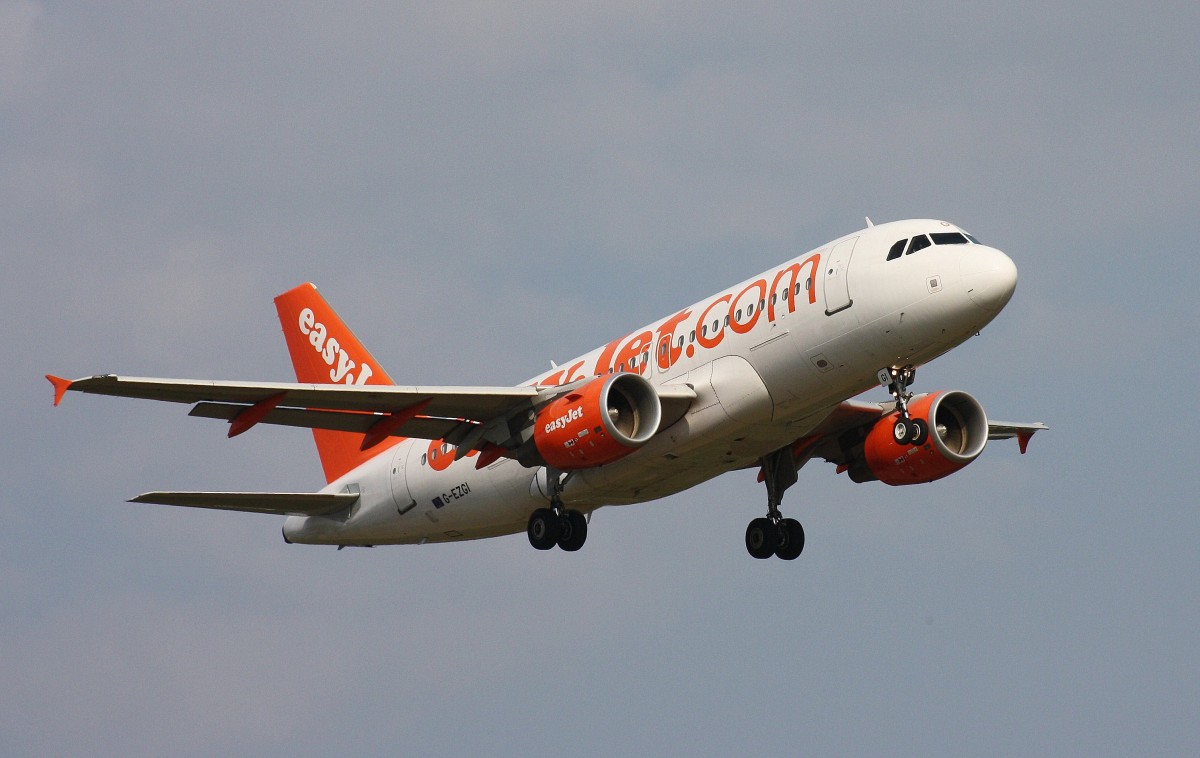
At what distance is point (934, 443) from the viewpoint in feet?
133

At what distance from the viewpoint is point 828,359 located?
118 ft

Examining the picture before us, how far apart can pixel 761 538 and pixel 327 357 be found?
13478 mm

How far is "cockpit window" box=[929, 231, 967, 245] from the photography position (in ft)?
117

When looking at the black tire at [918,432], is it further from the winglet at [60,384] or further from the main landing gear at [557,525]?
the winglet at [60,384]

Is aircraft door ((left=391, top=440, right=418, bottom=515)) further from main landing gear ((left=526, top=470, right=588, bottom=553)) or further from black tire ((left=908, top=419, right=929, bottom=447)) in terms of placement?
black tire ((left=908, top=419, right=929, bottom=447))

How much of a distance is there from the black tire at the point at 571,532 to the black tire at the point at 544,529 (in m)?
0.11

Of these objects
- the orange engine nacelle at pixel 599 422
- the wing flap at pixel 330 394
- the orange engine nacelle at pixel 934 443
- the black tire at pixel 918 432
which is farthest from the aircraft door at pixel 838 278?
the wing flap at pixel 330 394

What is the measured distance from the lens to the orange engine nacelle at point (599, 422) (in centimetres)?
3678

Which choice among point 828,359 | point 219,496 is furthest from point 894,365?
point 219,496

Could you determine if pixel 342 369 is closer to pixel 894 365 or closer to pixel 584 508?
pixel 584 508

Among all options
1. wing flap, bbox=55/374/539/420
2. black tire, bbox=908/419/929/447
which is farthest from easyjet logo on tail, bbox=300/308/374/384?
black tire, bbox=908/419/929/447

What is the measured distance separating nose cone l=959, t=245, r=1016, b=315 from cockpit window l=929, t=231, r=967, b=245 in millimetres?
638

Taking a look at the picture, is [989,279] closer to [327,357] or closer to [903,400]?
[903,400]

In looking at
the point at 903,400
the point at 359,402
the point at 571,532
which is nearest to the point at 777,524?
the point at 571,532
